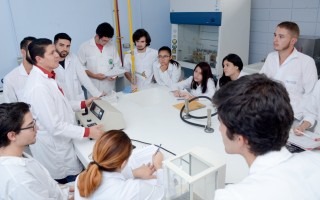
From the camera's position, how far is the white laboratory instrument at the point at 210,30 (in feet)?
9.08

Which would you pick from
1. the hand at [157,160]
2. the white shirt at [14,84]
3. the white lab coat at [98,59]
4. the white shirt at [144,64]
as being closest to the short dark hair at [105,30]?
the white lab coat at [98,59]

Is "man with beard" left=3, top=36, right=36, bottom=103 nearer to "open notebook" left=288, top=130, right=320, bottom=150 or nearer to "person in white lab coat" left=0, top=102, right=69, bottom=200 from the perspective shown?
"person in white lab coat" left=0, top=102, right=69, bottom=200

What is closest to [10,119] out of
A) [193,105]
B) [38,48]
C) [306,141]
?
[38,48]

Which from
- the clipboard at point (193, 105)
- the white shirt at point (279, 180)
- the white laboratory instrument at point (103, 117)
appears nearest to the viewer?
the white shirt at point (279, 180)

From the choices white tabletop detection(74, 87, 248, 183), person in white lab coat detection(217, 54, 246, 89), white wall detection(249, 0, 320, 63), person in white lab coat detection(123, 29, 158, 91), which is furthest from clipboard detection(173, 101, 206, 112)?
white wall detection(249, 0, 320, 63)

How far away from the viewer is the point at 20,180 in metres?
1.00

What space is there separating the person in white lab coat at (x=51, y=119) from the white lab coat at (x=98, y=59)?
3.92 ft

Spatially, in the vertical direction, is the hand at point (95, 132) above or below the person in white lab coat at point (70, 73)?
below

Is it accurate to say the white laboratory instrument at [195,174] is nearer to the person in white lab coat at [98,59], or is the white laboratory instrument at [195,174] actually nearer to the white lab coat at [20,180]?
the white lab coat at [20,180]

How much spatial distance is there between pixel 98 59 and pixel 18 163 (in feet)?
6.25

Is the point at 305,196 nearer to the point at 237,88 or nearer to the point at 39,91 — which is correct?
the point at 237,88

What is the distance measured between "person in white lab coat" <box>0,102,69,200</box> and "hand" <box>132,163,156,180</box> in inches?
16.0

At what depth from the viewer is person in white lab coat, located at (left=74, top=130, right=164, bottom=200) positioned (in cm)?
92

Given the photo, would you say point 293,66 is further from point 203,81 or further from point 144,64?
point 144,64
